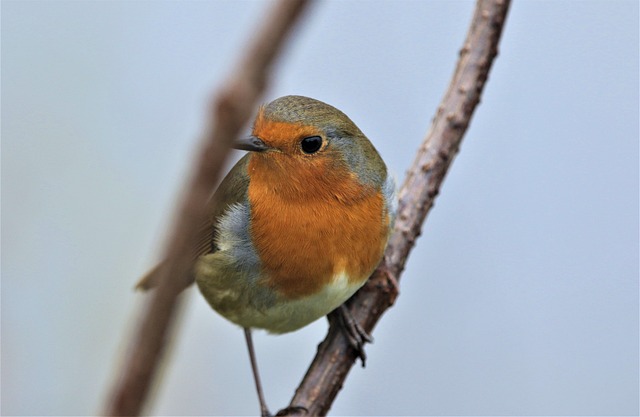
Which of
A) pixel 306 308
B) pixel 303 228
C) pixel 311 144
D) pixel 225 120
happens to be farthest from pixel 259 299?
pixel 225 120

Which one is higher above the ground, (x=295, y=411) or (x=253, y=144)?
(x=253, y=144)

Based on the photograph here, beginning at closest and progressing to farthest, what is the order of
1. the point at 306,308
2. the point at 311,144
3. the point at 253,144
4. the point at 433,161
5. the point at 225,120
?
1. the point at 225,120
2. the point at 253,144
3. the point at 311,144
4. the point at 306,308
5. the point at 433,161

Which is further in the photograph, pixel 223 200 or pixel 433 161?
pixel 433 161

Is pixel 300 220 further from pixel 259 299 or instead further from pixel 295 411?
pixel 295 411

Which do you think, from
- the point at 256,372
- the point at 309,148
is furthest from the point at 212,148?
the point at 256,372

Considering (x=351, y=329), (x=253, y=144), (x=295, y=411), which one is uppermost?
(x=253, y=144)

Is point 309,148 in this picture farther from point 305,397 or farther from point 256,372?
point 256,372
